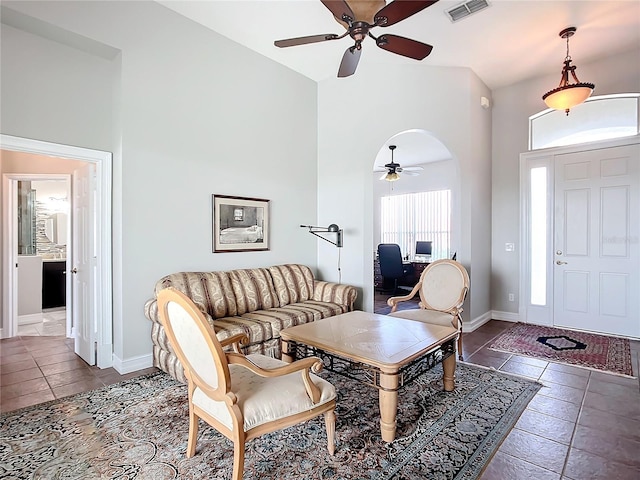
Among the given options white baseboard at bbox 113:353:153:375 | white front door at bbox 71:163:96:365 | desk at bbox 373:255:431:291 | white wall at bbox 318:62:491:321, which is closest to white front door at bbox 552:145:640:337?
white wall at bbox 318:62:491:321

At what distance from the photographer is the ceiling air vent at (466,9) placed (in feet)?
10.4

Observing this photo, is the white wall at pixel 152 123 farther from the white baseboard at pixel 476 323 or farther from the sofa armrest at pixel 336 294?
the white baseboard at pixel 476 323

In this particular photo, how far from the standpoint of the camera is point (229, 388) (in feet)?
5.12

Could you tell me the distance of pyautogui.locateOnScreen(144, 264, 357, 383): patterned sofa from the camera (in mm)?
3076

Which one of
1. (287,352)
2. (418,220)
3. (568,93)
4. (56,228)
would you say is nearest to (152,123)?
(287,352)

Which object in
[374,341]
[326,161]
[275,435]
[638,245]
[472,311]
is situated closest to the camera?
[275,435]

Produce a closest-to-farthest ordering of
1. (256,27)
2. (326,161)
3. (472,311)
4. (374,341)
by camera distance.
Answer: (374,341), (256,27), (472,311), (326,161)

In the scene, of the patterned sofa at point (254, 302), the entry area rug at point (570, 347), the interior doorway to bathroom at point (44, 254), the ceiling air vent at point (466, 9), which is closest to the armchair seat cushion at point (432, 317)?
the patterned sofa at point (254, 302)

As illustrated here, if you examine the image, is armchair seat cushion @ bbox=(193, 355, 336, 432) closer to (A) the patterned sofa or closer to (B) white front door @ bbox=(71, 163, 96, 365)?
(A) the patterned sofa

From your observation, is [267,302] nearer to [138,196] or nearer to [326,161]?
[138,196]

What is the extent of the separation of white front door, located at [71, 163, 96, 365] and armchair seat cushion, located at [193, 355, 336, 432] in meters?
2.18

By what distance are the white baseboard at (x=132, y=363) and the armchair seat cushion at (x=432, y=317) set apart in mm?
2424

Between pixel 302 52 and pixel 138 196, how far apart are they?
2.57 meters

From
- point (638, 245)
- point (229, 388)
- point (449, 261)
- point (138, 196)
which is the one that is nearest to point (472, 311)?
A: point (449, 261)
